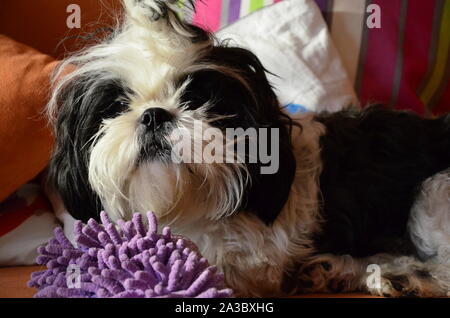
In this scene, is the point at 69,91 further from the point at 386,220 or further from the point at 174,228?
the point at 386,220

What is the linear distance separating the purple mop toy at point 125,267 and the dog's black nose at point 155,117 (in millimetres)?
182

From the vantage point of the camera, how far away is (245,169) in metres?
1.26

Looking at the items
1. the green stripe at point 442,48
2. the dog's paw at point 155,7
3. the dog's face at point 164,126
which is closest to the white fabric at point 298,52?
the green stripe at point 442,48

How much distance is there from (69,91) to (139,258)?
1.59ft

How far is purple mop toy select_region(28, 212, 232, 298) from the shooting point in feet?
3.31

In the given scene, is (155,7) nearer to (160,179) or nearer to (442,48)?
(160,179)

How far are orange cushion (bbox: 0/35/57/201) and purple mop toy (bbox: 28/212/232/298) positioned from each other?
42cm

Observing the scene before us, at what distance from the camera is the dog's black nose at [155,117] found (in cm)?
119

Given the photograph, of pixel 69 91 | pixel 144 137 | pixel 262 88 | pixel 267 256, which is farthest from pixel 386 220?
pixel 69 91

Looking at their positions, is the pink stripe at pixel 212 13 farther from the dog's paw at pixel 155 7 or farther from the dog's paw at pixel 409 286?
the dog's paw at pixel 409 286

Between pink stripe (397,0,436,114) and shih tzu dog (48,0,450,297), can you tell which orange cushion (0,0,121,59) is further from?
pink stripe (397,0,436,114)

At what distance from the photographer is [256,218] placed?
4.55 feet

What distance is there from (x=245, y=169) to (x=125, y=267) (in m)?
0.35

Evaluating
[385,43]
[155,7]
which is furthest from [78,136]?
[385,43]
